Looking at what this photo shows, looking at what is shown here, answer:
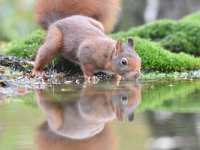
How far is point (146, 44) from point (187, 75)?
33.1 inches

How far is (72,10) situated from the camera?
860 cm

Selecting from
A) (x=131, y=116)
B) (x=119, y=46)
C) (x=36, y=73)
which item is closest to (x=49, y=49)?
(x=36, y=73)

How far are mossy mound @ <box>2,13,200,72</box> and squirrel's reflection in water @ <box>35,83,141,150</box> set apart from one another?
1664 millimetres

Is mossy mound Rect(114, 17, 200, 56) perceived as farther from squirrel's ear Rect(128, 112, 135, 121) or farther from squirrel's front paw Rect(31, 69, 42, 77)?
squirrel's ear Rect(128, 112, 135, 121)

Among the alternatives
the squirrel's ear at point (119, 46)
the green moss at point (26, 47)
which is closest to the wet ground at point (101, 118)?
the squirrel's ear at point (119, 46)

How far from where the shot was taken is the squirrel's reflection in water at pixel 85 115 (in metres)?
3.62

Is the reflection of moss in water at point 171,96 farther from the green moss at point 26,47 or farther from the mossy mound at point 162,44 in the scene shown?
the green moss at point 26,47

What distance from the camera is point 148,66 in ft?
26.5

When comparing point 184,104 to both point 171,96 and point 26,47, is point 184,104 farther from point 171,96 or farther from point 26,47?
point 26,47

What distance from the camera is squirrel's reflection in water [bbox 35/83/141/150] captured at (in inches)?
142

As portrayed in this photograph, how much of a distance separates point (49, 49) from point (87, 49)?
0.45 m

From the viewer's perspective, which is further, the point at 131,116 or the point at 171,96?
the point at 171,96

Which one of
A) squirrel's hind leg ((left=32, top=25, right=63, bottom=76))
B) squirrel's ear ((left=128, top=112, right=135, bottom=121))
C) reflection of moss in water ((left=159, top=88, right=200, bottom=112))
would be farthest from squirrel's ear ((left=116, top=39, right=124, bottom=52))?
squirrel's ear ((left=128, top=112, right=135, bottom=121))

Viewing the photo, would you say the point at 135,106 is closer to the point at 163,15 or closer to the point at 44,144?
the point at 44,144
